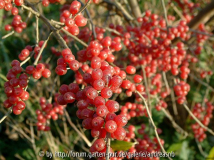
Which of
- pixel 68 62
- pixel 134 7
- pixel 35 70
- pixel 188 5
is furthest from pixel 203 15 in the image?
pixel 35 70

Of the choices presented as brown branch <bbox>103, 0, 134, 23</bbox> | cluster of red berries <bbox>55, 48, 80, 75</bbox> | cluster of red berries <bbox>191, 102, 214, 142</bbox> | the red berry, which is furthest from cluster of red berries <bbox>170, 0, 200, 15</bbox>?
the red berry

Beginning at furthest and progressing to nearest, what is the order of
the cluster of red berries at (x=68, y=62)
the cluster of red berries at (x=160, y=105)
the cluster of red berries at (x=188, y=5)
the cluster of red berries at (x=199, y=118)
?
the cluster of red berries at (x=188, y=5) < the cluster of red berries at (x=199, y=118) < the cluster of red berries at (x=160, y=105) < the cluster of red berries at (x=68, y=62)

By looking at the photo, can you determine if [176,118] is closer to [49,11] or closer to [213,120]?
[213,120]


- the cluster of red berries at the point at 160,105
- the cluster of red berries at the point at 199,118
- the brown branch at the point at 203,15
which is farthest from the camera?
the cluster of red berries at the point at 199,118

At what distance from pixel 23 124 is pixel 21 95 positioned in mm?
1649

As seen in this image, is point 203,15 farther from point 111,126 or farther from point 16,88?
point 16,88

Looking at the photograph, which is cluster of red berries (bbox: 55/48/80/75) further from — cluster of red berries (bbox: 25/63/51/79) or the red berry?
the red berry

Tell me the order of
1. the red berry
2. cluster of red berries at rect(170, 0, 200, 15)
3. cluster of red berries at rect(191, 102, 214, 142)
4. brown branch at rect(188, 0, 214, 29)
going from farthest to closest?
cluster of red berries at rect(170, 0, 200, 15), cluster of red berries at rect(191, 102, 214, 142), brown branch at rect(188, 0, 214, 29), the red berry

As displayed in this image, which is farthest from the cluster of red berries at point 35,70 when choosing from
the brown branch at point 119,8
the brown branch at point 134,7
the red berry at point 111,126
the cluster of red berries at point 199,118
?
the cluster of red berries at point 199,118

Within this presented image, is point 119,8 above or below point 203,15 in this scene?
above

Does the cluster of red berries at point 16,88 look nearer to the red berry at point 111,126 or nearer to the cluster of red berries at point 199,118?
the red berry at point 111,126

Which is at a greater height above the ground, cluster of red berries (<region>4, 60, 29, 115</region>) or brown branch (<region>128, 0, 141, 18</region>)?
cluster of red berries (<region>4, 60, 29, 115</region>)

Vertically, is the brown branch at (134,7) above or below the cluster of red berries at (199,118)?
above

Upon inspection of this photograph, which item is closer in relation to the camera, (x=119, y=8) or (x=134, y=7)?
(x=119, y=8)
